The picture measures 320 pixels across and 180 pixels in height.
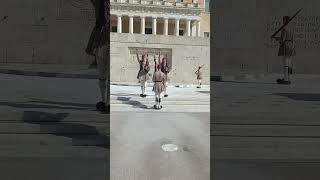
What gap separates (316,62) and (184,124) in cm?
155

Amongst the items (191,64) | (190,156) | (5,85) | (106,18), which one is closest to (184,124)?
(190,156)

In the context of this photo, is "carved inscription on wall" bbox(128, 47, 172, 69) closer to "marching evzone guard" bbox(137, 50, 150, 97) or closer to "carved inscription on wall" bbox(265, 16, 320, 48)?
"marching evzone guard" bbox(137, 50, 150, 97)

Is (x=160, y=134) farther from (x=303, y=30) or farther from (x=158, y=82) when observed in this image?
(x=303, y=30)

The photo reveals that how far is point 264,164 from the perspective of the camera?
171 inches

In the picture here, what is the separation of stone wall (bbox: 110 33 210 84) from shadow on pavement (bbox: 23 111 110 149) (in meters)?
0.57

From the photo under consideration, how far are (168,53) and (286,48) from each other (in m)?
1.28

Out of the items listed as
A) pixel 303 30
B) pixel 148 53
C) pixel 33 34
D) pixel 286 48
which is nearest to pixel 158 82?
pixel 148 53

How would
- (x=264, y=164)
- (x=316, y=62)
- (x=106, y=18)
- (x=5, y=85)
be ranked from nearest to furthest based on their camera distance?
(x=106, y=18)
(x=5, y=85)
(x=264, y=164)
(x=316, y=62)

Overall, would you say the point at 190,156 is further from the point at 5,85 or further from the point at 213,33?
the point at 5,85

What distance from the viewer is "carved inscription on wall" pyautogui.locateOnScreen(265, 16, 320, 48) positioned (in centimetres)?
479

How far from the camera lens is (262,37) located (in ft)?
15.8

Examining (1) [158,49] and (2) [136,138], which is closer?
(1) [158,49]

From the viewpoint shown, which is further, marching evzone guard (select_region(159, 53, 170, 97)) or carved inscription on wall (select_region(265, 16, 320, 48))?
carved inscription on wall (select_region(265, 16, 320, 48))

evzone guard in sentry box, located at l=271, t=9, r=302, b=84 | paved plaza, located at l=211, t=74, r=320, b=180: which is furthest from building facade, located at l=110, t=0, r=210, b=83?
evzone guard in sentry box, located at l=271, t=9, r=302, b=84
